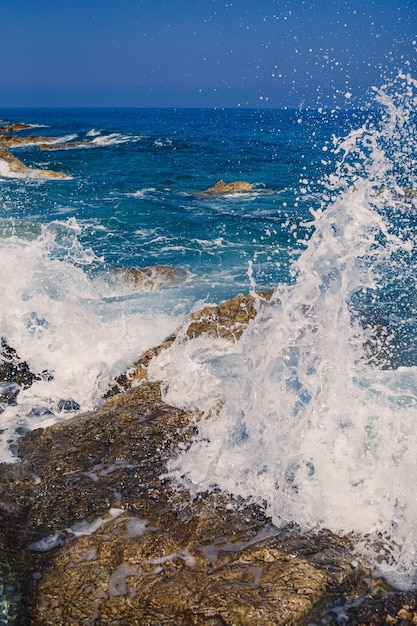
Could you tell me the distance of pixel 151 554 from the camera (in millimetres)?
3498

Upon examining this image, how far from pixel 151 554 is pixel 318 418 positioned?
1.88 metres

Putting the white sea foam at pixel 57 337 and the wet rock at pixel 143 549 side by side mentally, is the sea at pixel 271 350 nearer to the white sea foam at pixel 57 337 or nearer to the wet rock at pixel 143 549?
the white sea foam at pixel 57 337

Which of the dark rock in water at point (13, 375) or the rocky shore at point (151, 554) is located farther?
the dark rock in water at point (13, 375)

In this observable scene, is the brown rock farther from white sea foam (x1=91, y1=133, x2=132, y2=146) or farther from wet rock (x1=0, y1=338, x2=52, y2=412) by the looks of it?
wet rock (x1=0, y1=338, x2=52, y2=412)

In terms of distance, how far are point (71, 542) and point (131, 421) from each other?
4.73 ft

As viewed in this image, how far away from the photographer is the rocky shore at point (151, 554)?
3.10 m

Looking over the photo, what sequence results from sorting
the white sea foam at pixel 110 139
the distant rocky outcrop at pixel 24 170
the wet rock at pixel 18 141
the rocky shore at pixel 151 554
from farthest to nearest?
the white sea foam at pixel 110 139
the wet rock at pixel 18 141
the distant rocky outcrop at pixel 24 170
the rocky shore at pixel 151 554

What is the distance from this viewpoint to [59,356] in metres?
7.04

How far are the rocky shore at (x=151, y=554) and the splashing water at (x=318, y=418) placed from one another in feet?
0.78

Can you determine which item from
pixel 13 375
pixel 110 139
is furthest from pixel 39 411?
pixel 110 139

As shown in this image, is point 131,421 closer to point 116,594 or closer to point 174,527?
point 174,527

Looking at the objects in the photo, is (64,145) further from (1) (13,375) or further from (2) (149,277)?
(1) (13,375)

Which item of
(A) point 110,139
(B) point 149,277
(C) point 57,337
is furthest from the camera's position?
(A) point 110,139

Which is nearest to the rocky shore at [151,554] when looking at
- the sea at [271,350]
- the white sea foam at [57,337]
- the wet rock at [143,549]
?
the wet rock at [143,549]
